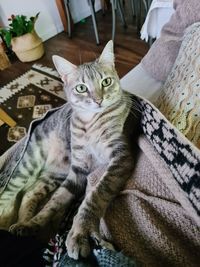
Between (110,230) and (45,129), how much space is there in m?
0.57

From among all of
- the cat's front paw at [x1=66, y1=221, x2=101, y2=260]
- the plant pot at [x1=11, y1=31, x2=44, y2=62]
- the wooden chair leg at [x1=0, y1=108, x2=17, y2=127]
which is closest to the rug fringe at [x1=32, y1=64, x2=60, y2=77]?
the plant pot at [x1=11, y1=31, x2=44, y2=62]

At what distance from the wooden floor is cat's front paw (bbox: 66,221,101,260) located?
5.22ft

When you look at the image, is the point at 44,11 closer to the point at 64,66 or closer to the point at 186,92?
the point at 64,66

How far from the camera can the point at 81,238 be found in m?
0.65

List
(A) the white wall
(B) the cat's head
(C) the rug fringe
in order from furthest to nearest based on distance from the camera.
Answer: (A) the white wall
(C) the rug fringe
(B) the cat's head

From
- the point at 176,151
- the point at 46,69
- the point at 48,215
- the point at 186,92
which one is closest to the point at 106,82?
the point at 186,92

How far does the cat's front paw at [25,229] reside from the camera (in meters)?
0.81

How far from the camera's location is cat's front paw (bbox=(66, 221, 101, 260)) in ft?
2.04

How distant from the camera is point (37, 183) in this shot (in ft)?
3.44

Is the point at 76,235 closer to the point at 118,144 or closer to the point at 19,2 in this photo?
the point at 118,144

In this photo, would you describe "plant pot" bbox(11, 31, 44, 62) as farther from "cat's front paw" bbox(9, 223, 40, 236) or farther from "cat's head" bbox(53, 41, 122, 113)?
"cat's front paw" bbox(9, 223, 40, 236)

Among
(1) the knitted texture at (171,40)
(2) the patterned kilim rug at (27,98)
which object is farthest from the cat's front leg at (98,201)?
(2) the patterned kilim rug at (27,98)

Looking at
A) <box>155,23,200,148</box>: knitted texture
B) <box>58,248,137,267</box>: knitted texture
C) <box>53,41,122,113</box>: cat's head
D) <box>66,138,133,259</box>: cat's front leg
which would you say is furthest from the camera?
<box>53,41,122,113</box>: cat's head

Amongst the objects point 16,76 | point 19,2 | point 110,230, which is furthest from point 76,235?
point 19,2
